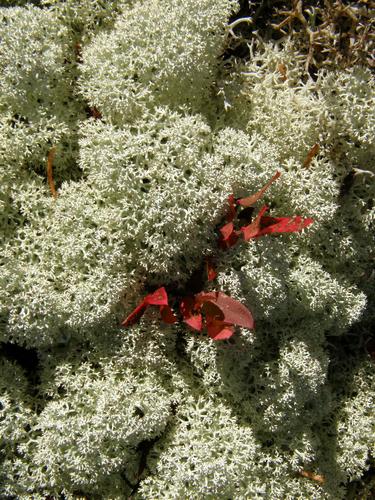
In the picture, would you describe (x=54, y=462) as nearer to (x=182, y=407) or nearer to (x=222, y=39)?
(x=182, y=407)

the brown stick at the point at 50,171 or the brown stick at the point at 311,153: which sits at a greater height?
the brown stick at the point at 311,153

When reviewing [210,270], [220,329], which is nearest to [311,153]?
[210,270]

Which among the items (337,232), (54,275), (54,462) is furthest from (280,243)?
(54,462)

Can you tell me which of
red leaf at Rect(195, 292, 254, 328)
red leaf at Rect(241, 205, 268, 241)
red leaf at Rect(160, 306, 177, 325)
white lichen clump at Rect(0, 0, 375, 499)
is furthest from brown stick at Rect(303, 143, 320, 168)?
red leaf at Rect(160, 306, 177, 325)

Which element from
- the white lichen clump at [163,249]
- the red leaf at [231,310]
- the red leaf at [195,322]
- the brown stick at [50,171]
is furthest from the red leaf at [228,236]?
the brown stick at [50,171]

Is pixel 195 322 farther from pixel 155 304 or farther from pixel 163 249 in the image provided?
pixel 163 249

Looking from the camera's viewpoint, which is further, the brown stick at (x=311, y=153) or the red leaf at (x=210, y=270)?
the brown stick at (x=311, y=153)

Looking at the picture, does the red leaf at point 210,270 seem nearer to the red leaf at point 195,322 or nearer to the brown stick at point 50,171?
the red leaf at point 195,322
